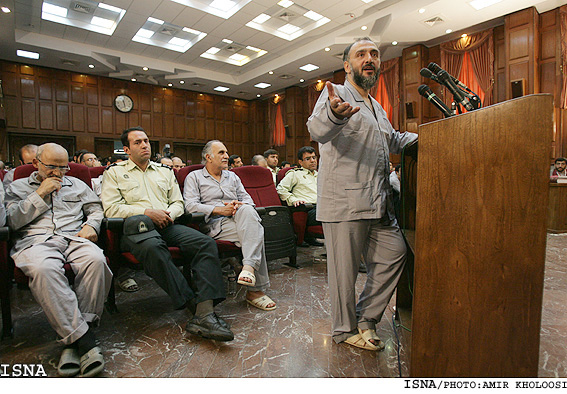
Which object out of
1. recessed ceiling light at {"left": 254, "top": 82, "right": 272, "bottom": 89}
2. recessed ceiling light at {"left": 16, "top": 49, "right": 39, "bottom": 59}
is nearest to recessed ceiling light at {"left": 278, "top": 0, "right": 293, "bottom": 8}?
recessed ceiling light at {"left": 254, "top": 82, "right": 272, "bottom": 89}

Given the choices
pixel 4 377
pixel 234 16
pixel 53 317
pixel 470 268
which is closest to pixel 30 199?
pixel 53 317

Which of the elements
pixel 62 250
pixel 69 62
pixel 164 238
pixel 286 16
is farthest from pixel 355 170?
pixel 69 62

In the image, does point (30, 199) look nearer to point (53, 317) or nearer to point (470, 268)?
point (53, 317)

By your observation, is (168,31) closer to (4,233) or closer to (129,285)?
(129,285)

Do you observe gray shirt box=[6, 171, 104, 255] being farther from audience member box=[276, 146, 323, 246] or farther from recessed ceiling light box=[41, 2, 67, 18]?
recessed ceiling light box=[41, 2, 67, 18]

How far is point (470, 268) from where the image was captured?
994 mm

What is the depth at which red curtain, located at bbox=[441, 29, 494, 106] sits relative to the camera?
21.5ft

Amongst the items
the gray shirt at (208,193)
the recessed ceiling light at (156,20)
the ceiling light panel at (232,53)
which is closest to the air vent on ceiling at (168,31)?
the recessed ceiling light at (156,20)

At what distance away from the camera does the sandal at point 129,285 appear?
7.85 feet

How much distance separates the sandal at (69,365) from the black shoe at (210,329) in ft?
1.55

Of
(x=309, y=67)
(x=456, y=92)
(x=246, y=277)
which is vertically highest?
(x=309, y=67)

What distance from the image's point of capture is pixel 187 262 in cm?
194

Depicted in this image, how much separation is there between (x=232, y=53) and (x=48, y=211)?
797cm

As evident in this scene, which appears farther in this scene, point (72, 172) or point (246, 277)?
point (72, 172)
